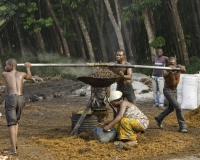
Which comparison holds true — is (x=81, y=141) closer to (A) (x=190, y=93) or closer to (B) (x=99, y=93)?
(B) (x=99, y=93)

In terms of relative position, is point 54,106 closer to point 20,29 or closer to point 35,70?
point 35,70

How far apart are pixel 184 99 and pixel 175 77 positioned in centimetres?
418

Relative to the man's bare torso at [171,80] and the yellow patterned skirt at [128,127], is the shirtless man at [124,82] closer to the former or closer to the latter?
the man's bare torso at [171,80]

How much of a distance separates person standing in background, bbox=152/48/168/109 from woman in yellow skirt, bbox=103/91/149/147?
5381mm

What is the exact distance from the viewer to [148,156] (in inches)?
325

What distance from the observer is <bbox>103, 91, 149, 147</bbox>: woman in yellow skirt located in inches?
351

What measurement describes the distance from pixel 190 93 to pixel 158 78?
113 centimetres

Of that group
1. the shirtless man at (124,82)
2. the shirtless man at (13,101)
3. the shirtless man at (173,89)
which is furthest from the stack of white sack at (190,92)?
the shirtless man at (13,101)

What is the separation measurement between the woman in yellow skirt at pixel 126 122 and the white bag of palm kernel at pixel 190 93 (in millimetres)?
5775

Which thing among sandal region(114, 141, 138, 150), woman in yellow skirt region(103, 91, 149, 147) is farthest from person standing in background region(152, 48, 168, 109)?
sandal region(114, 141, 138, 150)

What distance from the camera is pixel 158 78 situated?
576 inches

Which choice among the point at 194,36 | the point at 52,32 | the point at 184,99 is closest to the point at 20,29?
the point at 52,32

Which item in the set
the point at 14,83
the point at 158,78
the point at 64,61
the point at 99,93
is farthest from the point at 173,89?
the point at 64,61

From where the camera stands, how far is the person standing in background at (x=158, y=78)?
47.3ft
